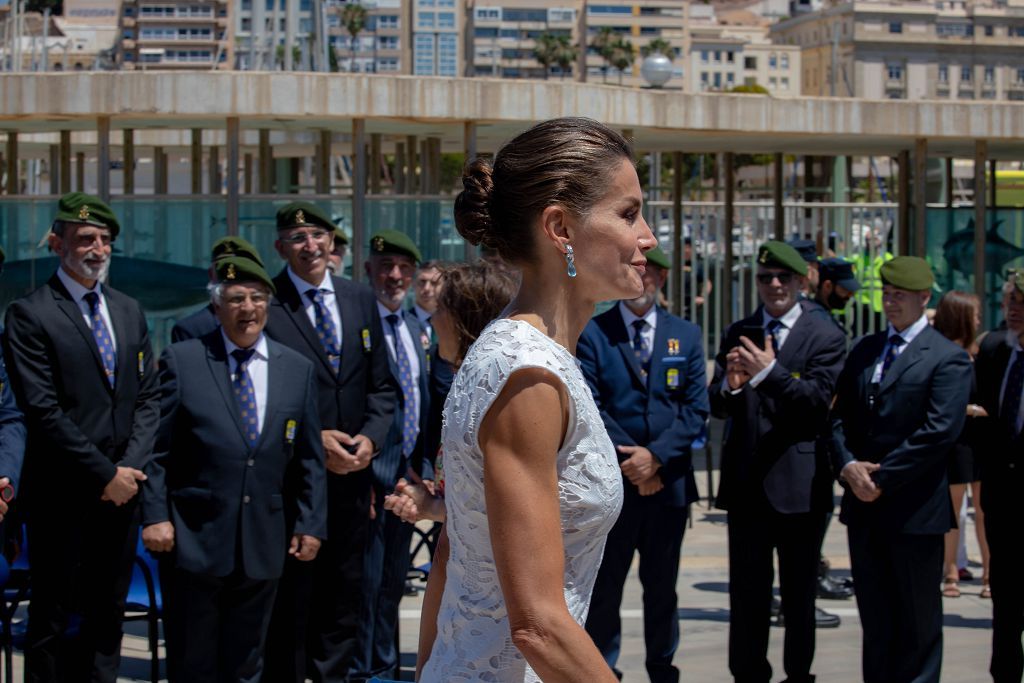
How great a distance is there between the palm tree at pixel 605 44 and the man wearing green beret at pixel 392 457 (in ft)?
429

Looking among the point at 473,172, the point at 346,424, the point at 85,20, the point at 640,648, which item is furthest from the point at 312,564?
the point at 85,20

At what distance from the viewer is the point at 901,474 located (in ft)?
19.8

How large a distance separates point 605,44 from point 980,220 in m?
128

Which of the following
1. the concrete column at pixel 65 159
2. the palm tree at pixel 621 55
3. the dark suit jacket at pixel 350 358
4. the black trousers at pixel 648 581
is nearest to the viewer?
the black trousers at pixel 648 581

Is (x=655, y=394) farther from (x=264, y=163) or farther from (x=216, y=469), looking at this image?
(x=264, y=163)

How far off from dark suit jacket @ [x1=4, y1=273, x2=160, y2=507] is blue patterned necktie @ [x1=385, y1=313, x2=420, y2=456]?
4.75ft

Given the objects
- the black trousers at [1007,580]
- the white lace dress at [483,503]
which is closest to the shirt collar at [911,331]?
the black trousers at [1007,580]

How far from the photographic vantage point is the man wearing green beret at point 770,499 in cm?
634

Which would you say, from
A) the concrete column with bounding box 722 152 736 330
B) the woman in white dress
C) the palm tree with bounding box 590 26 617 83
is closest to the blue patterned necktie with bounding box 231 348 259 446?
the woman in white dress

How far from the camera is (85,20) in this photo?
386ft

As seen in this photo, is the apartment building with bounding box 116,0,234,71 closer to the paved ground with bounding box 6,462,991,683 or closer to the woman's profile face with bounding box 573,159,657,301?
the paved ground with bounding box 6,462,991,683

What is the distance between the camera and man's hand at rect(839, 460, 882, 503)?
19.8ft

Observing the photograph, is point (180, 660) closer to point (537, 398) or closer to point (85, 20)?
point (537, 398)

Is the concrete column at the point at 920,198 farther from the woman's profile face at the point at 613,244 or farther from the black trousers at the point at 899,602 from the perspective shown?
the woman's profile face at the point at 613,244
